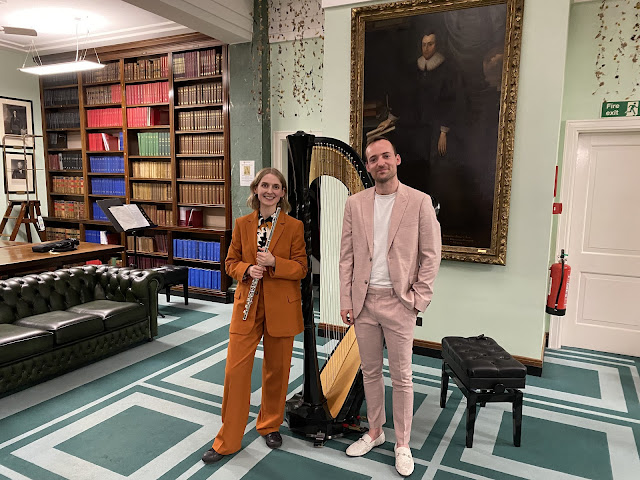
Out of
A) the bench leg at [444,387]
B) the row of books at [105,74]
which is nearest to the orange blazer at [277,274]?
the bench leg at [444,387]

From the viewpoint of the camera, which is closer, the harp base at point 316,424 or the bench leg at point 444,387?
the harp base at point 316,424

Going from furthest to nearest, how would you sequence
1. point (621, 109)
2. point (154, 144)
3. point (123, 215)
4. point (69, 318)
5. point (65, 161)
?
point (65, 161) < point (154, 144) < point (123, 215) < point (621, 109) < point (69, 318)

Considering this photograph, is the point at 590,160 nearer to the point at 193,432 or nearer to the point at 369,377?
the point at 369,377

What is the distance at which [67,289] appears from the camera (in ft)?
13.2

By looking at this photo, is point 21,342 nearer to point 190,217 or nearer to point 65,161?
point 190,217

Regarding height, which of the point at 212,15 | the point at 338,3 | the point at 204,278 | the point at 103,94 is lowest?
the point at 204,278

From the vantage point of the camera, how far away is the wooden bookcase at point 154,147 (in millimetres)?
5668

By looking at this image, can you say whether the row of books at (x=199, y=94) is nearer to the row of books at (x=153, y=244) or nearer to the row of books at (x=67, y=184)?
the row of books at (x=153, y=244)

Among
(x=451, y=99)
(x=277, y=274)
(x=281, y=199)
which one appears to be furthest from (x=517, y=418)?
(x=451, y=99)

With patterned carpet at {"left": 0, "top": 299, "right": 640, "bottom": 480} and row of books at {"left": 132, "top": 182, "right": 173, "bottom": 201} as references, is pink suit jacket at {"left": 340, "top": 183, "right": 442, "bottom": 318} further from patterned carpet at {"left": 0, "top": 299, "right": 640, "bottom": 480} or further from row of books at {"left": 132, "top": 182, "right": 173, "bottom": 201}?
row of books at {"left": 132, "top": 182, "right": 173, "bottom": 201}

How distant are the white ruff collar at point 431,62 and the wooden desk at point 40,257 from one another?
12.0 feet

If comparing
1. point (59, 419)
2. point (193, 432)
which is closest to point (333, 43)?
point (193, 432)

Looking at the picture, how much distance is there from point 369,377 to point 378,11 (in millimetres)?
3051

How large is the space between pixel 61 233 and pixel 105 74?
249 centimetres
